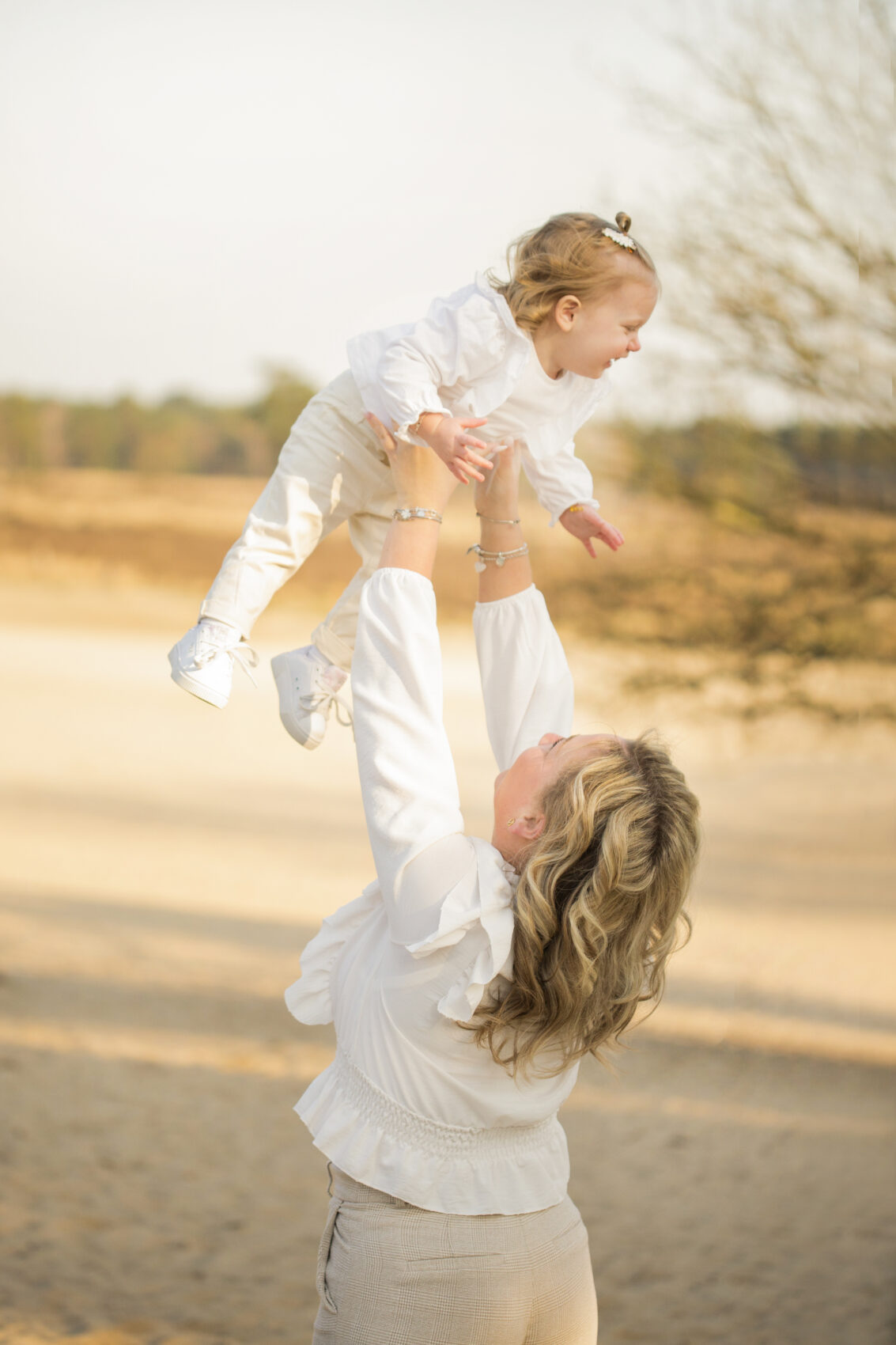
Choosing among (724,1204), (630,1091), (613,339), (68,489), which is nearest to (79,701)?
(68,489)

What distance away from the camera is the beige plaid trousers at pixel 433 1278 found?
4.64ft

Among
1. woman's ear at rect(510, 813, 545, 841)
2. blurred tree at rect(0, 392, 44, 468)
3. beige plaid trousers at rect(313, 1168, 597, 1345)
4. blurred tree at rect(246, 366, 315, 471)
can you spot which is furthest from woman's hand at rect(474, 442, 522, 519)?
blurred tree at rect(0, 392, 44, 468)

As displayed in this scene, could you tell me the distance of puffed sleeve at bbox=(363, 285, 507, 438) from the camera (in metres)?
1.71

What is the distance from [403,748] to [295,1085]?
5397mm

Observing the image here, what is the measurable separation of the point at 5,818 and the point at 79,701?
655 centimetres

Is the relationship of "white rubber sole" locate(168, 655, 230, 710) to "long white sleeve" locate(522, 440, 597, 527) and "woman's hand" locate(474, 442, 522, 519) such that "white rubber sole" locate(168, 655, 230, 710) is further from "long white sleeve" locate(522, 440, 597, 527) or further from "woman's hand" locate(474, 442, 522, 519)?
"long white sleeve" locate(522, 440, 597, 527)

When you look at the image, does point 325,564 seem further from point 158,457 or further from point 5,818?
point 5,818

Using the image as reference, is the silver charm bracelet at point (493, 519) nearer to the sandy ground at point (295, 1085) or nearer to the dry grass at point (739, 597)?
the sandy ground at point (295, 1085)

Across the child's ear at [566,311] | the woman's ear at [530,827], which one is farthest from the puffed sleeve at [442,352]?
the woman's ear at [530,827]

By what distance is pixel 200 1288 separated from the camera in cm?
436

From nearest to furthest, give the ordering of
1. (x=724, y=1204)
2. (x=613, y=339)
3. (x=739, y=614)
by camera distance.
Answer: (x=613, y=339) < (x=724, y=1204) < (x=739, y=614)

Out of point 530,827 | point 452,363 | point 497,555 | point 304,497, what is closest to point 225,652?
point 304,497

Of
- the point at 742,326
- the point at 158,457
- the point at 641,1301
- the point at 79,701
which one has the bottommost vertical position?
the point at 641,1301

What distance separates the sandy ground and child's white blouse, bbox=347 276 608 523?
3.45 metres
